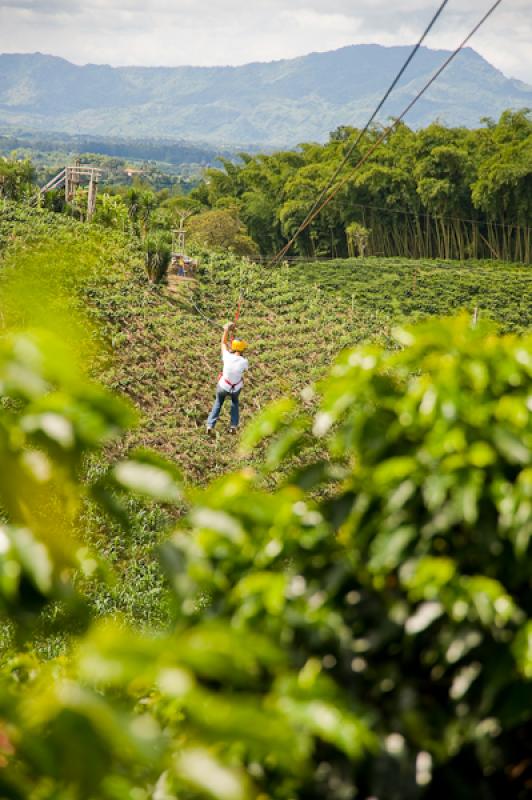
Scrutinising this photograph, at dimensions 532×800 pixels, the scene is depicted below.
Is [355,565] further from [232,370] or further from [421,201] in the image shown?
[421,201]

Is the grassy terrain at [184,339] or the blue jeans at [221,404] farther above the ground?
the blue jeans at [221,404]

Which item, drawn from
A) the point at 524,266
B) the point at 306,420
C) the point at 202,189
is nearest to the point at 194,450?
the point at 306,420

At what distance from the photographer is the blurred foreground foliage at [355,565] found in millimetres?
976

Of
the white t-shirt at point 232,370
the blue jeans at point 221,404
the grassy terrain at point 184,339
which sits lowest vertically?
the grassy terrain at point 184,339

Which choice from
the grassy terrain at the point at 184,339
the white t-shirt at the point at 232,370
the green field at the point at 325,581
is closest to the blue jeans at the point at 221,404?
the white t-shirt at the point at 232,370

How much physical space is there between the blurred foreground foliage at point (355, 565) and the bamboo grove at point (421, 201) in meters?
44.5

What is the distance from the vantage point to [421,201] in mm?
47688

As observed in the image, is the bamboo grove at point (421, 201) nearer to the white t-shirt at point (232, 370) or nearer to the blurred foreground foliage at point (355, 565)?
the white t-shirt at point (232, 370)

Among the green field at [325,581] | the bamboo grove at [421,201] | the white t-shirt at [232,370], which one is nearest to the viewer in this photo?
the green field at [325,581]

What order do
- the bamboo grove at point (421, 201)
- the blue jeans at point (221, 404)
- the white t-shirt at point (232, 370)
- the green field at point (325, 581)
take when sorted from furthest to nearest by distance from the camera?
1. the bamboo grove at point (421, 201)
2. the blue jeans at point (221, 404)
3. the white t-shirt at point (232, 370)
4. the green field at point (325, 581)

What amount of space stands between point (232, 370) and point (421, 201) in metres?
40.4

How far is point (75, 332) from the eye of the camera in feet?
3.02

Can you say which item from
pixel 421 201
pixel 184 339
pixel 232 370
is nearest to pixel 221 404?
pixel 232 370

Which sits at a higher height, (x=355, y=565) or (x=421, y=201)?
(x=355, y=565)
